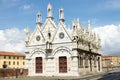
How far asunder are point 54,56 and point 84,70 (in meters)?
7.83

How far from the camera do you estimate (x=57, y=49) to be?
48.4 m

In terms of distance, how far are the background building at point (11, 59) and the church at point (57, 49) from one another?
57.8 meters

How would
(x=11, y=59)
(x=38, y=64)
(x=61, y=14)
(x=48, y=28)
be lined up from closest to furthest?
(x=61, y=14) → (x=48, y=28) → (x=38, y=64) → (x=11, y=59)

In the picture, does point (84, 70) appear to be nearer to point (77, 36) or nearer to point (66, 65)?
point (66, 65)

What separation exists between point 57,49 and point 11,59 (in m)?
69.4

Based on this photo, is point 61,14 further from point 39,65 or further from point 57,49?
point 39,65

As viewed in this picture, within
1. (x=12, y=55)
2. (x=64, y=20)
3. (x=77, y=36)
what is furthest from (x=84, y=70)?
(x=12, y=55)

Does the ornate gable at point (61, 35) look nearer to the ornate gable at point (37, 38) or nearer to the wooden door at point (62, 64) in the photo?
the ornate gable at point (37, 38)

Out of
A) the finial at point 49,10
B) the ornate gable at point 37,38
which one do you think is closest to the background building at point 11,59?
the ornate gable at point 37,38

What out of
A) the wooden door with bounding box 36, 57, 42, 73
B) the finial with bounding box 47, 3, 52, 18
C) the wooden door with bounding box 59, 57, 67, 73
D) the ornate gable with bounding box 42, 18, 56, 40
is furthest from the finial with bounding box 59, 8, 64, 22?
the wooden door with bounding box 36, 57, 42, 73

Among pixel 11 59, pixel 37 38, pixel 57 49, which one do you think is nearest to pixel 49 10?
pixel 37 38

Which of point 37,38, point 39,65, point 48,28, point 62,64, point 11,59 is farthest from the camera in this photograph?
point 11,59

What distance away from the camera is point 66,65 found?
4753 centimetres

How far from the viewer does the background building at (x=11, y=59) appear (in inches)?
4250
